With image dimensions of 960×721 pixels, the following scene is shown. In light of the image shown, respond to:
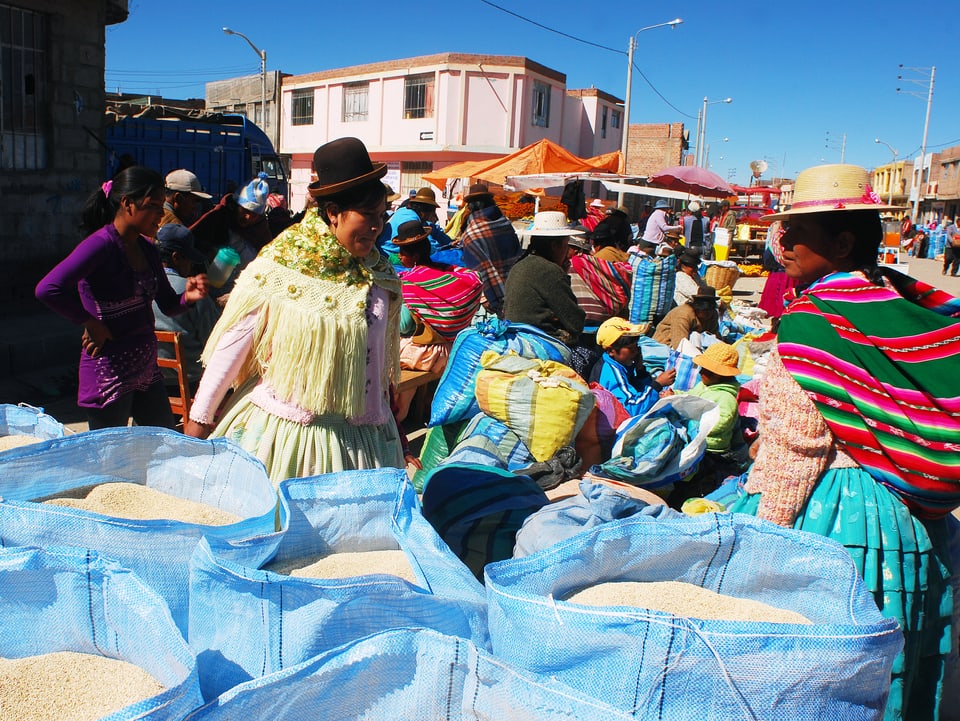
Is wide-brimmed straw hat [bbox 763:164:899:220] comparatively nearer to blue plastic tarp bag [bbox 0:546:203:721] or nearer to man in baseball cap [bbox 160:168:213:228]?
blue plastic tarp bag [bbox 0:546:203:721]

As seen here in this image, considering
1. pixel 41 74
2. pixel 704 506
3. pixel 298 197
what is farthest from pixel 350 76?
pixel 704 506

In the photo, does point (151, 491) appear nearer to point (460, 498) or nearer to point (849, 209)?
point (460, 498)

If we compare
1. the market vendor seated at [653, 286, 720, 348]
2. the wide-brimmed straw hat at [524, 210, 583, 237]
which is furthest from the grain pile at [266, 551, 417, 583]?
the market vendor seated at [653, 286, 720, 348]

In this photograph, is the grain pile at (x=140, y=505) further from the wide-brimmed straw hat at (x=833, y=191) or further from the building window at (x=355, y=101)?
the building window at (x=355, y=101)

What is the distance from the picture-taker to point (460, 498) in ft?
9.09

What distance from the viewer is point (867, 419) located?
1.94 metres

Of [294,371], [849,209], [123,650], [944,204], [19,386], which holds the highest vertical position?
[944,204]

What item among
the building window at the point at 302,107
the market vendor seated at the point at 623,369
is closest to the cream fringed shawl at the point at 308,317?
the market vendor seated at the point at 623,369

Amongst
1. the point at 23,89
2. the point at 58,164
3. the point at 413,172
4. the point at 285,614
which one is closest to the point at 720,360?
the point at 285,614

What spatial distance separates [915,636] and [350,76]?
130 feet

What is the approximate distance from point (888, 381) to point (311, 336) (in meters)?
1.55

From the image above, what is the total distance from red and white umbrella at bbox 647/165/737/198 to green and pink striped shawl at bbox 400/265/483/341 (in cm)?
1423

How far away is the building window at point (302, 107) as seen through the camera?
41.0 metres

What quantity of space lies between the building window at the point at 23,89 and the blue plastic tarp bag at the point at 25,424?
7.27 m
